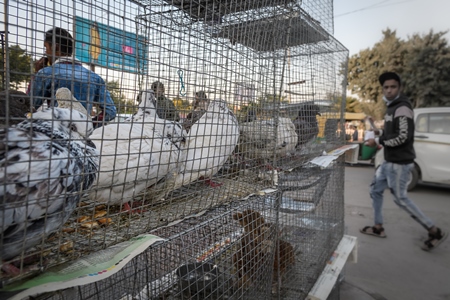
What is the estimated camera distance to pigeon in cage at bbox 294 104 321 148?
2.13m

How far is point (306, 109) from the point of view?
2.15 metres

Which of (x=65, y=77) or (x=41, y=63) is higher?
(x=41, y=63)

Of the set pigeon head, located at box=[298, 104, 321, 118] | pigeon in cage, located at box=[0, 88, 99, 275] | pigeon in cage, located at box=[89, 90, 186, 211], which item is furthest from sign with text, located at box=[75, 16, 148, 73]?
pigeon head, located at box=[298, 104, 321, 118]

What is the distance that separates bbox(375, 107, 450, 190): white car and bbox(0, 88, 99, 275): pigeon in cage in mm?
5858

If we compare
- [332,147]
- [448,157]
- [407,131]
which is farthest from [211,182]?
[448,157]

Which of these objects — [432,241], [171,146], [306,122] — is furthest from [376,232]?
[171,146]

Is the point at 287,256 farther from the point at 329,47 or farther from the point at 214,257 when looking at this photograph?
the point at 329,47

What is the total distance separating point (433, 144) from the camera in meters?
5.45

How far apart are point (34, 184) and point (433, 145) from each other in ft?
21.3

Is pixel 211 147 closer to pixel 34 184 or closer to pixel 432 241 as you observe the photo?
pixel 34 184

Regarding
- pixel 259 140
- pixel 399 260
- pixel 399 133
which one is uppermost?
pixel 399 133

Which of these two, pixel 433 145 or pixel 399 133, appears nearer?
pixel 399 133

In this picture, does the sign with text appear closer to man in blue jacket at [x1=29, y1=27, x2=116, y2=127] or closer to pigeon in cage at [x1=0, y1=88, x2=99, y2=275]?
man in blue jacket at [x1=29, y1=27, x2=116, y2=127]

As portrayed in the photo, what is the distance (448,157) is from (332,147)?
161 inches
